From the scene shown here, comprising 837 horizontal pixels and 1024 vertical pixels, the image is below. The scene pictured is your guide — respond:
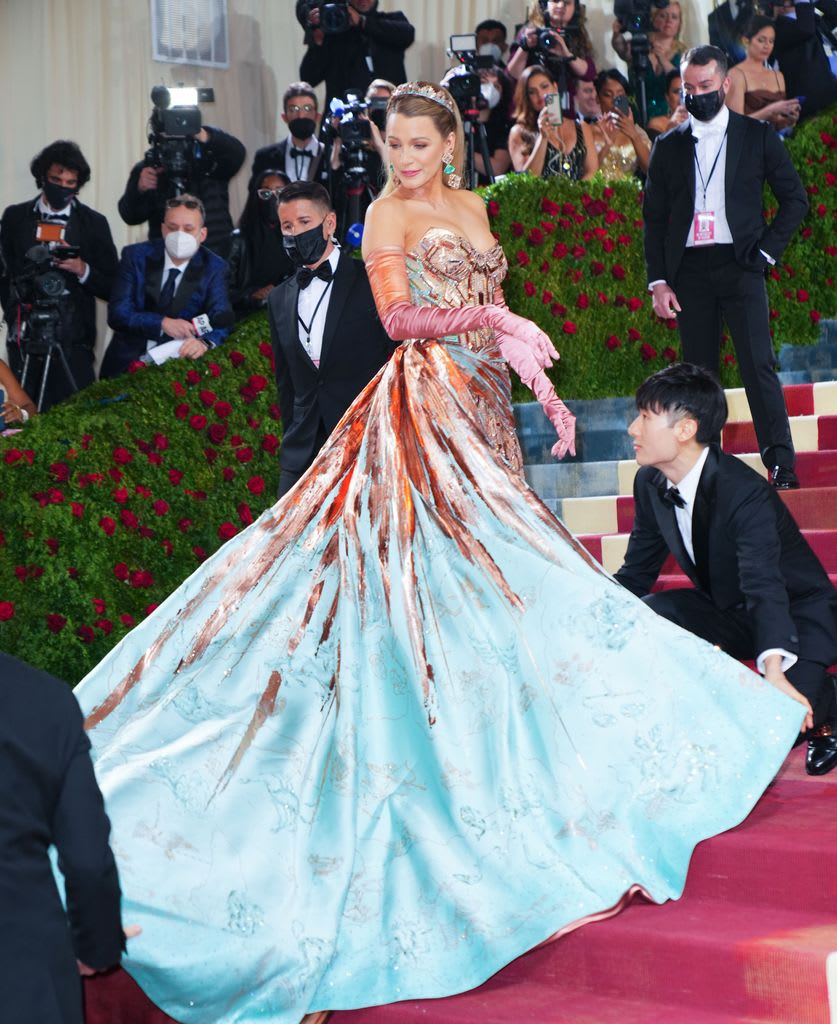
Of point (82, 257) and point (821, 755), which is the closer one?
point (821, 755)

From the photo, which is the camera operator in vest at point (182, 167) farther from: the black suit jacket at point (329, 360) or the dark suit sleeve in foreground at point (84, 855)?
the dark suit sleeve in foreground at point (84, 855)

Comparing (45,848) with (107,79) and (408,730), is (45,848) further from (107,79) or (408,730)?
(107,79)

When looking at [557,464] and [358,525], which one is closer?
[358,525]

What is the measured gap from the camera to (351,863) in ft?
9.66

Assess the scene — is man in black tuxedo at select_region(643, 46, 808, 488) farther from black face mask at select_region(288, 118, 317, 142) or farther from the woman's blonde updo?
black face mask at select_region(288, 118, 317, 142)

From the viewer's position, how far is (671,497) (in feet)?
11.8

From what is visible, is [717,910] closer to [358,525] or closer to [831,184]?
[358,525]

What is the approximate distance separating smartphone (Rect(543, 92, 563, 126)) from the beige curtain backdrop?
2.18m

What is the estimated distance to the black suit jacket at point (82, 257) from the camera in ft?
21.1

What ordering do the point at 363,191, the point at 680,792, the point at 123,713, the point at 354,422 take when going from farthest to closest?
1. the point at 363,191
2. the point at 354,422
3. the point at 123,713
4. the point at 680,792

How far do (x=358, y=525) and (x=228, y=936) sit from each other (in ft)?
3.62

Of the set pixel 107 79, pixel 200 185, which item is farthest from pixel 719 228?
pixel 107 79

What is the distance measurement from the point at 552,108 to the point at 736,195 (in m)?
2.02

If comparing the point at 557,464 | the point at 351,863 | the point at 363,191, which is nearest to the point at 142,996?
the point at 351,863
